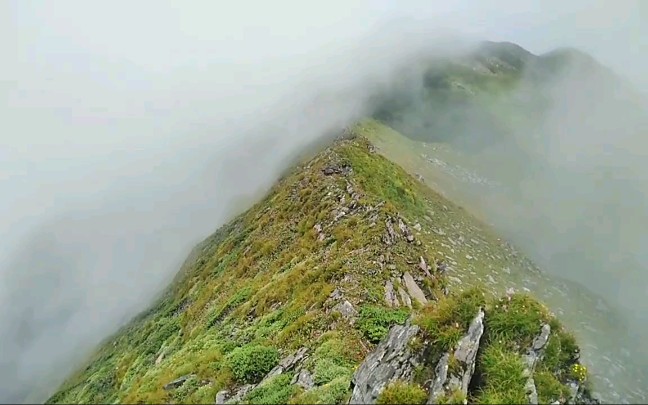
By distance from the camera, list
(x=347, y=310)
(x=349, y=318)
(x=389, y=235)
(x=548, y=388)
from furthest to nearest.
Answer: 1. (x=389, y=235)
2. (x=347, y=310)
3. (x=349, y=318)
4. (x=548, y=388)

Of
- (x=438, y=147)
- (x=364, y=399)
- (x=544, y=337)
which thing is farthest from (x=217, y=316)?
(x=438, y=147)

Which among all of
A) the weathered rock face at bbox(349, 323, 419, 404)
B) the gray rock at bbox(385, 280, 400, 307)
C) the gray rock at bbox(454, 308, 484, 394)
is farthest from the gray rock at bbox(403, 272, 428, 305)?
the gray rock at bbox(454, 308, 484, 394)

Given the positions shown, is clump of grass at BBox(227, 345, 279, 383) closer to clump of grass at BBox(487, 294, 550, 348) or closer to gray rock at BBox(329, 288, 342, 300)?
gray rock at BBox(329, 288, 342, 300)

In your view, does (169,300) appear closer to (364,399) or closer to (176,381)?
(176,381)

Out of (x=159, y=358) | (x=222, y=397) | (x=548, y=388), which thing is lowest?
(x=159, y=358)

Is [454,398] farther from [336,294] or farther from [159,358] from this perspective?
[159,358]

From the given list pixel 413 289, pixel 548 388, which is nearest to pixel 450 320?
pixel 548 388

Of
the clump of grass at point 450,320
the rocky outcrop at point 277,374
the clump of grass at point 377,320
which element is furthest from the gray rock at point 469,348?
the clump of grass at point 377,320
